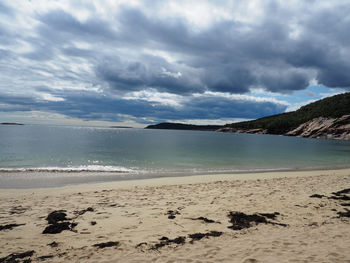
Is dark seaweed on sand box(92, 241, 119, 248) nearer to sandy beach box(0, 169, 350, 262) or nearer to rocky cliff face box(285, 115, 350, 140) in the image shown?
sandy beach box(0, 169, 350, 262)

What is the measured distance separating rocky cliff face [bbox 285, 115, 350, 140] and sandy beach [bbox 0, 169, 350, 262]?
13155 cm

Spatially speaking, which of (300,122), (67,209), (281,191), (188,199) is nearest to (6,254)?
(67,209)

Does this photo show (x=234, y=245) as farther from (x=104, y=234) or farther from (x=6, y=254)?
→ (x=6, y=254)

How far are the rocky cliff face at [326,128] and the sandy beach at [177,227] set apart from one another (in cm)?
13155

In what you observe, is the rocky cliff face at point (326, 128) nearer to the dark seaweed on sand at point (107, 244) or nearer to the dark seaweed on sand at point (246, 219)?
the dark seaweed on sand at point (246, 219)

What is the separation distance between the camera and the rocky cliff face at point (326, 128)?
115688 millimetres

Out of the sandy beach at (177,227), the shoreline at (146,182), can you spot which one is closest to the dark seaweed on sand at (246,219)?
the sandy beach at (177,227)

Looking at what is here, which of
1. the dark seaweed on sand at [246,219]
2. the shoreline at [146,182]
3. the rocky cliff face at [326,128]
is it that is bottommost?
the shoreline at [146,182]

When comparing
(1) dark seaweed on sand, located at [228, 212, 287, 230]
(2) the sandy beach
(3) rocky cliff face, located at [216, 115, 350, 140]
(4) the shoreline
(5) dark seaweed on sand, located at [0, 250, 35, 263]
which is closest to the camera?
(5) dark seaweed on sand, located at [0, 250, 35, 263]

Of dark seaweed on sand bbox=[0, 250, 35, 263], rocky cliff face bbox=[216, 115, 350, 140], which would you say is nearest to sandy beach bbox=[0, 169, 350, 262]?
dark seaweed on sand bbox=[0, 250, 35, 263]

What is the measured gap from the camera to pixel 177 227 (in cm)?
770

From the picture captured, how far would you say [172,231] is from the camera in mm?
7379

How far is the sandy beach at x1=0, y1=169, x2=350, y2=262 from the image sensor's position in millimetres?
5832

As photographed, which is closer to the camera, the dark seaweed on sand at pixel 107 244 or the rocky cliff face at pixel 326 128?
the dark seaweed on sand at pixel 107 244
